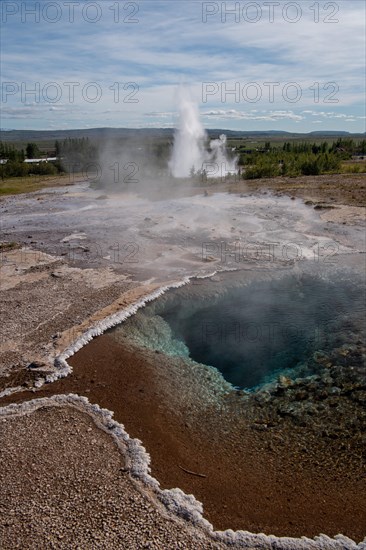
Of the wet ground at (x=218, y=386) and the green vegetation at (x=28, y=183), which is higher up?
the green vegetation at (x=28, y=183)

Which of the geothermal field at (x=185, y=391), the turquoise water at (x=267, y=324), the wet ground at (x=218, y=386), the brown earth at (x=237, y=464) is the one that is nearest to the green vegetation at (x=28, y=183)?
the wet ground at (x=218, y=386)

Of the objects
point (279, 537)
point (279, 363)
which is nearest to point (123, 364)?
point (279, 363)

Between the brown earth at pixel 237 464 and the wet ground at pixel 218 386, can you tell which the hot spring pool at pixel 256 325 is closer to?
the wet ground at pixel 218 386

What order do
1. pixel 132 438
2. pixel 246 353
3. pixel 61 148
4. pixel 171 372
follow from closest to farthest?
pixel 132 438
pixel 171 372
pixel 246 353
pixel 61 148

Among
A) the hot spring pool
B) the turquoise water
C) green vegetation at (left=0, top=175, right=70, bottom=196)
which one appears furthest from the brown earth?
green vegetation at (left=0, top=175, right=70, bottom=196)

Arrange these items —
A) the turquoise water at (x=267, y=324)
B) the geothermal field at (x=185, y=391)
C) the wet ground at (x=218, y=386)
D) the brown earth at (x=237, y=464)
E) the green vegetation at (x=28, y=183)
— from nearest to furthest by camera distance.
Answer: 1. the geothermal field at (x=185, y=391)
2. the brown earth at (x=237, y=464)
3. the wet ground at (x=218, y=386)
4. the turquoise water at (x=267, y=324)
5. the green vegetation at (x=28, y=183)

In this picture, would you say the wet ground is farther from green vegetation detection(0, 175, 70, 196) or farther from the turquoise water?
green vegetation detection(0, 175, 70, 196)

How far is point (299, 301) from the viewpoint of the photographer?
745 inches

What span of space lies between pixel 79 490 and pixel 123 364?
557 cm

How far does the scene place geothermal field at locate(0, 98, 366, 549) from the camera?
844 cm

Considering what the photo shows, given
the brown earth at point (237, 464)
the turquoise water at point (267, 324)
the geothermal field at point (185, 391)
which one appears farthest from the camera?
the turquoise water at point (267, 324)

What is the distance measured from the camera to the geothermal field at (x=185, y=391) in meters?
8.44

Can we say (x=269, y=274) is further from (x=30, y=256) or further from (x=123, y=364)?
(x=30, y=256)

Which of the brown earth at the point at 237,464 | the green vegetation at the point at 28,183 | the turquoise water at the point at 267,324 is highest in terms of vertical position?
the green vegetation at the point at 28,183
